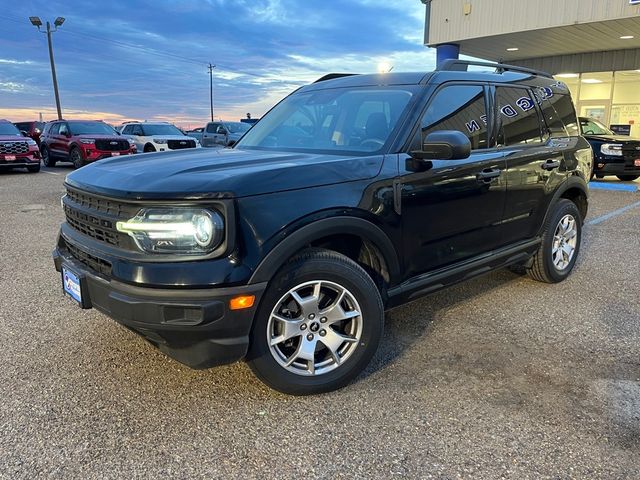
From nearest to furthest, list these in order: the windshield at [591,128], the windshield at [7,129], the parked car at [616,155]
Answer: the parked car at [616,155] < the windshield at [591,128] < the windshield at [7,129]

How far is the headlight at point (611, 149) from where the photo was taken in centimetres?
1243

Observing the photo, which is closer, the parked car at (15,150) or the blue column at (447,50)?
the parked car at (15,150)

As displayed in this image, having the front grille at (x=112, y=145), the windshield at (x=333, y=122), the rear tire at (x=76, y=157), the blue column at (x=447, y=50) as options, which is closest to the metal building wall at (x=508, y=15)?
the blue column at (x=447, y=50)

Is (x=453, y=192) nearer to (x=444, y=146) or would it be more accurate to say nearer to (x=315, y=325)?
(x=444, y=146)

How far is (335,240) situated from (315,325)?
538mm

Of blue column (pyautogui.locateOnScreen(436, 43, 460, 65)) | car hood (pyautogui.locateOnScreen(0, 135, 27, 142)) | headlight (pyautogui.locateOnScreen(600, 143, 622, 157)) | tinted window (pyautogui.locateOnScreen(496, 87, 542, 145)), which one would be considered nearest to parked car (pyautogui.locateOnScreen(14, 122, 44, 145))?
car hood (pyautogui.locateOnScreen(0, 135, 27, 142))

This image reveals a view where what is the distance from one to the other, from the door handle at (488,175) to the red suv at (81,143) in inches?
576

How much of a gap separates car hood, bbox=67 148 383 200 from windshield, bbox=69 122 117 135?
52.1 ft

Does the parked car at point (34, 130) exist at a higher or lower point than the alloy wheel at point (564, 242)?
higher

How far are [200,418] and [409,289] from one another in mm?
1463

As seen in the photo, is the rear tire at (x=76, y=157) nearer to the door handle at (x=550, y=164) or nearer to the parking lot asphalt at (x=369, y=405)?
the parking lot asphalt at (x=369, y=405)

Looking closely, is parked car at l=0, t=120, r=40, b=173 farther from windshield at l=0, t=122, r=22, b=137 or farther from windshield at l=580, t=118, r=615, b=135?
windshield at l=580, t=118, r=615, b=135

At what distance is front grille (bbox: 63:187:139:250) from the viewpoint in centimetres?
261

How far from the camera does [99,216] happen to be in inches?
109
